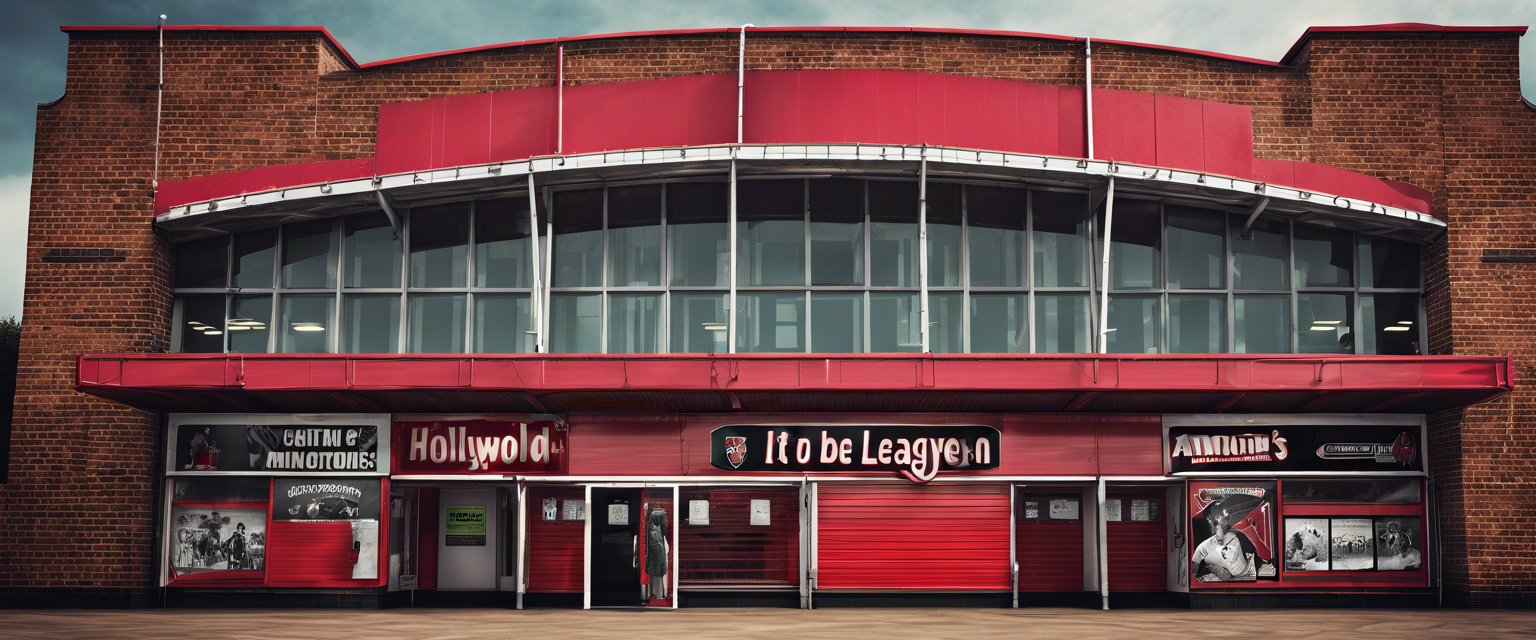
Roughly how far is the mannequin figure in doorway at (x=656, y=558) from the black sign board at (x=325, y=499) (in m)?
4.25

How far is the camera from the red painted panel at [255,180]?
20.3m

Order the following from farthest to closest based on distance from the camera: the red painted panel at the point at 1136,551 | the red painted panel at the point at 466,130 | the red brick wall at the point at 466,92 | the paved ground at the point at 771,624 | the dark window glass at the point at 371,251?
the dark window glass at the point at 371,251 < the red painted panel at the point at 466,130 < the red painted panel at the point at 1136,551 < the red brick wall at the point at 466,92 < the paved ground at the point at 771,624

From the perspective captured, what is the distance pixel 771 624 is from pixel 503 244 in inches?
320

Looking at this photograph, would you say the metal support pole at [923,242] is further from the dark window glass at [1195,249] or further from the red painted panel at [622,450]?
the dark window glass at [1195,249]

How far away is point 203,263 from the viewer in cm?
2073

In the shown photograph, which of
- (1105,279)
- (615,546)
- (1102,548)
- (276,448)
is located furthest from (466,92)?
(1102,548)

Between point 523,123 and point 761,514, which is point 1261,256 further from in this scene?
point 523,123

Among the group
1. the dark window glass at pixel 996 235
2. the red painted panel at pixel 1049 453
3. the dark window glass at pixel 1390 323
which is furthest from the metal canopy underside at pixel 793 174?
the red painted panel at pixel 1049 453

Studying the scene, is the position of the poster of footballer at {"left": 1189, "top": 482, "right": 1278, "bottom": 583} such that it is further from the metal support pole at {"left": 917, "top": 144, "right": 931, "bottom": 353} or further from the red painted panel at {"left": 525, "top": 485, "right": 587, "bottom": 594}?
the red painted panel at {"left": 525, "top": 485, "right": 587, "bottom": 594}

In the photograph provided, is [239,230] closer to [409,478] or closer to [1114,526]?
[409,478]

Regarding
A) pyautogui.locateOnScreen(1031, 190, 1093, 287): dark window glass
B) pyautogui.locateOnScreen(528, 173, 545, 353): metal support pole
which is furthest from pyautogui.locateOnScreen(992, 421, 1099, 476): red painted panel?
pyautogui.locateOnScreen(528, 173, 545, 353): metal support pole

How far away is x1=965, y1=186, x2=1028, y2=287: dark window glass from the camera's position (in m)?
20.3

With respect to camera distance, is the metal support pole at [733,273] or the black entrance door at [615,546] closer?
the metal support pole at [733,273]

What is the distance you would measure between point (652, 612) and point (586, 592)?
128cm
